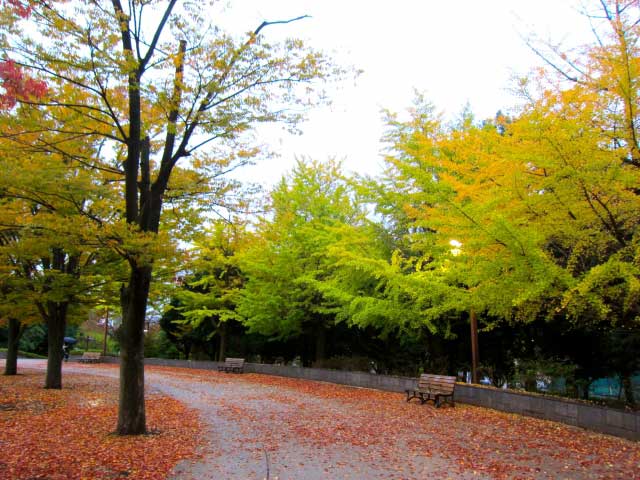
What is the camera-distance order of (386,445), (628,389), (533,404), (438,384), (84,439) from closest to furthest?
(386,445)
(84,439)
(533,404)
(628,389)
(438,384)

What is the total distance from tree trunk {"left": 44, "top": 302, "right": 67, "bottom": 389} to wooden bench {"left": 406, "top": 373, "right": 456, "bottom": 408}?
35.3 feet

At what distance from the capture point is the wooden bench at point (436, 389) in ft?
40.2

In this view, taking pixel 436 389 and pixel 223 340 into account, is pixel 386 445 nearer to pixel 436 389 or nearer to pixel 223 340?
pixel 436 389

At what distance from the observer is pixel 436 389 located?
12.5 m

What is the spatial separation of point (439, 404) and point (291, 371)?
993 cm

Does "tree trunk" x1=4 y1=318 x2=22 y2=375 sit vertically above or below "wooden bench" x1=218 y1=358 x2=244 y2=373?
above

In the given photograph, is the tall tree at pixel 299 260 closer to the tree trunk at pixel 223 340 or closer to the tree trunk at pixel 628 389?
the tree trunk at pixel 223 340

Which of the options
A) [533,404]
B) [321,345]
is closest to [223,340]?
[321,345]

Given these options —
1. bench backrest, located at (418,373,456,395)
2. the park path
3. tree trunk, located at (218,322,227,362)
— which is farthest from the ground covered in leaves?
tree trunk, located at (218,322,227,362)

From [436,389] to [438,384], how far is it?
17 cm

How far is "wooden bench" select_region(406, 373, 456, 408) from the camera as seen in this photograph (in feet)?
40.2

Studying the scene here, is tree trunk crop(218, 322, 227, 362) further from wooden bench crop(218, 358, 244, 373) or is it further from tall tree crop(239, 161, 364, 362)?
tall tree crop(239, 161, 364, 362)

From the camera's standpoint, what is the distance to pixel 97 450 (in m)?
7.20

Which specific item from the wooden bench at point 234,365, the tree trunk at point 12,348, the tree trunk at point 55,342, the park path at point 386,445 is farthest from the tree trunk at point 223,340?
the park path at point 386,445
